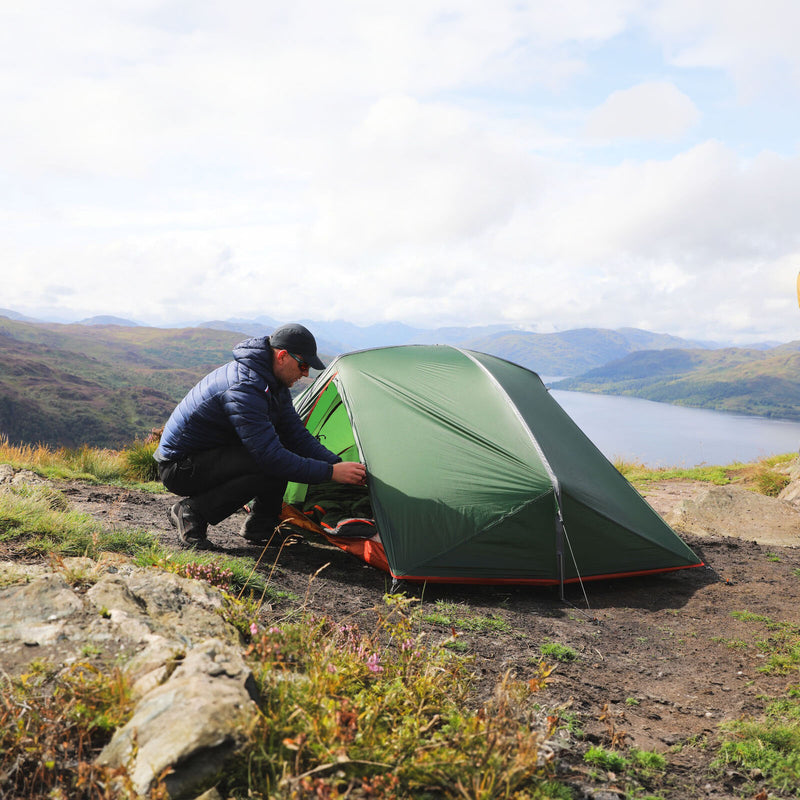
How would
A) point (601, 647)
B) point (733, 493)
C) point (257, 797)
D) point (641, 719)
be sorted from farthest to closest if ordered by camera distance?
1. point (733, 493)
2. point (601, 647)
3. point (641, 719)
4. point (257, 797)

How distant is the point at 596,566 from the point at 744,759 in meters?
2.80

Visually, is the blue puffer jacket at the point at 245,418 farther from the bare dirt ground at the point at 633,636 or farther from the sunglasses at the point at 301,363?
the bare dirt ground at the point at 633,636

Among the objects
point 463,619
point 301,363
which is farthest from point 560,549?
point 301,363

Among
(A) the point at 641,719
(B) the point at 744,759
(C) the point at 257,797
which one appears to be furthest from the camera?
(A) the point at 641,719

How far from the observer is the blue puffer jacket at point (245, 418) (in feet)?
17.7

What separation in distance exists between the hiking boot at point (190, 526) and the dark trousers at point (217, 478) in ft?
0.17

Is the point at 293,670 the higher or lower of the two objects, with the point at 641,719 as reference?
higher

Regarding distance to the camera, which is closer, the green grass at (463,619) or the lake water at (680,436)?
the green grass at (463,619)

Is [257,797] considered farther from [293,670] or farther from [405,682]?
[405,682]

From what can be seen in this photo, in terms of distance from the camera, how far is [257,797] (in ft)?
6.93

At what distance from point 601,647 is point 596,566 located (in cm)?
133

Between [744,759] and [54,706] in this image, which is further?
[744,759]

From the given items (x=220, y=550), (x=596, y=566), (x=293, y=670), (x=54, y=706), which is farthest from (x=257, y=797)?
(x=596, y=566)

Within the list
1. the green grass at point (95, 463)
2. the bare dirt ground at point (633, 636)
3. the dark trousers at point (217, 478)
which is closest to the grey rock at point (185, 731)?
the bare dirt ground at point (633, 636)
